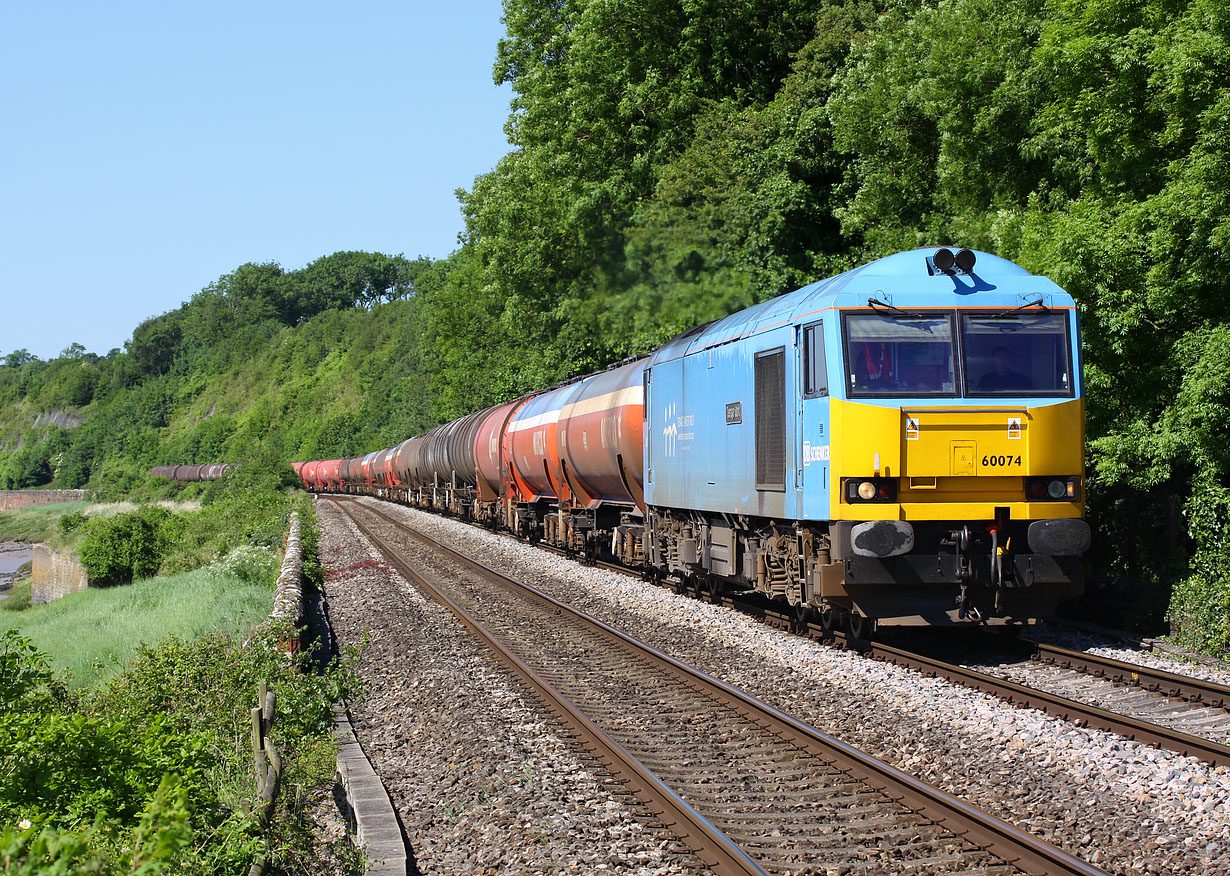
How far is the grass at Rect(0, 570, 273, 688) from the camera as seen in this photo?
46.5ft

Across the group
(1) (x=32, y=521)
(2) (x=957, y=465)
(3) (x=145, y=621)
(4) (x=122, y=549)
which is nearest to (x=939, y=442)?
(2) (x=957, y=465)

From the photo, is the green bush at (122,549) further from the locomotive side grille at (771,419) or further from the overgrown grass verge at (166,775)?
the locomotive side grille at (771,419)

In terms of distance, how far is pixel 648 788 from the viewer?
6.78 meters

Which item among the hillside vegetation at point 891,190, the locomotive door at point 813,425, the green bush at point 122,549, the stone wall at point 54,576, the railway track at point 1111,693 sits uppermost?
the hillside vegetation at point 891,190

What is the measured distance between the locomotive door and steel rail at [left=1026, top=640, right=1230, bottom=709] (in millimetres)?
2596

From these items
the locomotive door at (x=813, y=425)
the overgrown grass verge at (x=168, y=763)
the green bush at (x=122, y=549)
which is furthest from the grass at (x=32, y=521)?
the locomotive door at (x=813, y=425)

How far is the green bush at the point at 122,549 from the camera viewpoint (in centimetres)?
3831

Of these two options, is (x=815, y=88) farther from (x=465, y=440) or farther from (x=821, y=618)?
(x=821, y=618)

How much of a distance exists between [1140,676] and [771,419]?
14.0ft

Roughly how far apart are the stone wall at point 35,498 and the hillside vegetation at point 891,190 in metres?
80.0

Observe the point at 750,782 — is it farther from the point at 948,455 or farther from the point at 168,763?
the point at 948,455

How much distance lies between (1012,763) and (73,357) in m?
216

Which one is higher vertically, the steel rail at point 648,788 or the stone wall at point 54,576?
the steel rail at point 648,788

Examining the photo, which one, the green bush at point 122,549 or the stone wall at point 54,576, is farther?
the stone wall at point 54,576
